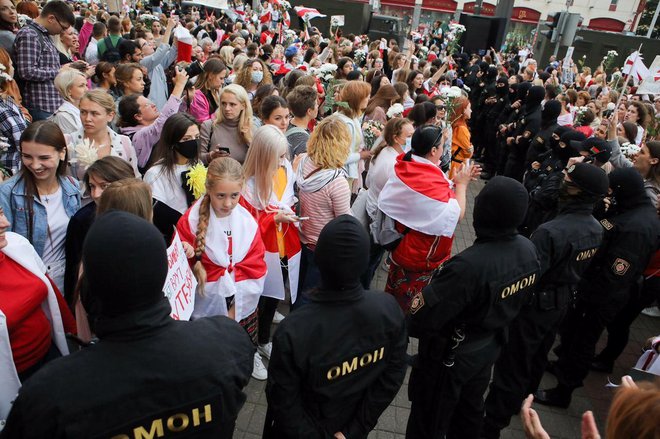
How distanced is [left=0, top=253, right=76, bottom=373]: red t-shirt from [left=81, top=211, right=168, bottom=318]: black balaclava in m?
1.11

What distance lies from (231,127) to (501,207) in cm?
293

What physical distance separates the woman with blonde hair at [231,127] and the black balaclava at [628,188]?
341cm

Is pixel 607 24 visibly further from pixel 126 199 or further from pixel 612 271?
pixel 126 199

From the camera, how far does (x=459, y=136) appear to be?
6914 millimetres

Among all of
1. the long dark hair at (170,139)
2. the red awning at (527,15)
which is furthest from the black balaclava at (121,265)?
the red awning at (527,15)

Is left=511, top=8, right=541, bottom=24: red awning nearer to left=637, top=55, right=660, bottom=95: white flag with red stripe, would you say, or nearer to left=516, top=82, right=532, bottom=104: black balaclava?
left=637, top=55, right=660, bottom=95: white flag with red stripe

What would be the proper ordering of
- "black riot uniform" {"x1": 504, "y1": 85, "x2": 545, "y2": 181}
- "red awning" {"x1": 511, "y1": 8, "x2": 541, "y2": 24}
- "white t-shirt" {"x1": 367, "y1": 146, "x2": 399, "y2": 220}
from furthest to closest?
1. "red awning" {"x1": 511, "y1": 8, "x2": 541, "y2": 24}
2. "black riot uniform" {"x1": 504, "y1": 85, "x2": 545, "y2": 181}
3. "white t-shirt" {"x1": 367, "y1": 146, "x2": 399, "y2": 220}

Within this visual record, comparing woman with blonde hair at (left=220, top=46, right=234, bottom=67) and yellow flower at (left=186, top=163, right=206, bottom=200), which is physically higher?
woman with blonde hair at (left=220, top=46, right=234, bottom=67)

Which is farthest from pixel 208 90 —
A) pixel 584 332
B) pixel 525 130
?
pixel 525 130

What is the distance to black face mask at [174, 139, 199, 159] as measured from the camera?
344 centimetres

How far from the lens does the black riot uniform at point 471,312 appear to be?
8.48ft

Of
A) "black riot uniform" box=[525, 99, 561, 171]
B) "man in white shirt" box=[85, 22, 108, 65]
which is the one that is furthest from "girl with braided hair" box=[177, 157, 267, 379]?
"man in white shirt" box=[85, 22, 108, 65]

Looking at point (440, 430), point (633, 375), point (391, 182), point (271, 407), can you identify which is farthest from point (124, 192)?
point (633, 375)

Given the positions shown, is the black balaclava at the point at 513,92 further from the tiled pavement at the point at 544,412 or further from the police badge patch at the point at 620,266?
the police badge patch at the point at 620,266
